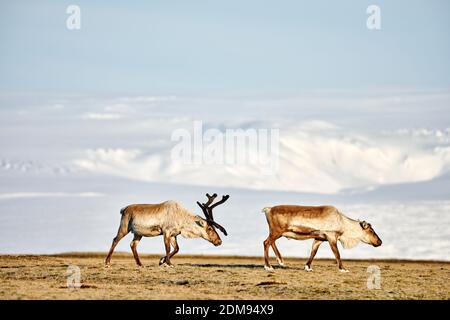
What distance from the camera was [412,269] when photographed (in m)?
35.9

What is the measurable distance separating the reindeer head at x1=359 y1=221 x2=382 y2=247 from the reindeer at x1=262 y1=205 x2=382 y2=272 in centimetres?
63

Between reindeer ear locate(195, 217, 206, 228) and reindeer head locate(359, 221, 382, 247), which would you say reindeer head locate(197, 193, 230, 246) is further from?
reindeer head locate(359, 221, 382, 247)

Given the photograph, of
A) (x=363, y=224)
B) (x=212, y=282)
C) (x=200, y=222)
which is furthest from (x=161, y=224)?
(x=363, y=224)

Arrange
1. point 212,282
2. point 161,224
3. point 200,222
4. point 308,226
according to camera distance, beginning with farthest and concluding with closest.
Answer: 1. point 200,222
2. point 161,224
3. point 308,226
4. point 212,282

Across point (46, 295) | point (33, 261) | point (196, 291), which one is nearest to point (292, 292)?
point (196, 291)

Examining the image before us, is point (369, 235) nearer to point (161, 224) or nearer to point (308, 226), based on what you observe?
point (308, 226)

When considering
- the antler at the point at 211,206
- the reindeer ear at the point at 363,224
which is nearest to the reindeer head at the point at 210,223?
the antler at the point at 211,206

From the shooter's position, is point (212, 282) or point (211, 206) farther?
point (211, 206)

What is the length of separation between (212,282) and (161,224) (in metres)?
4.74

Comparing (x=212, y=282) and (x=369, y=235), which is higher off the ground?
(x=369, y=235)

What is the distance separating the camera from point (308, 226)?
32125 millimetres
